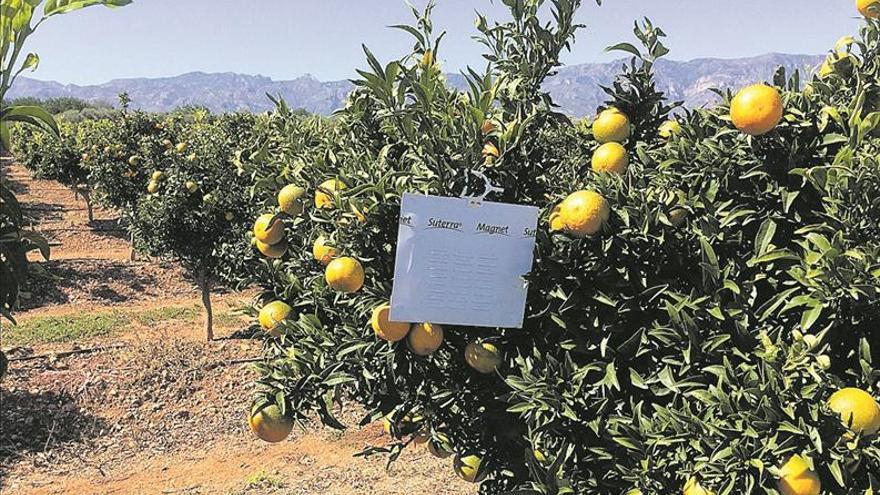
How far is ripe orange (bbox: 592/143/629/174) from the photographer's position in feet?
6.73

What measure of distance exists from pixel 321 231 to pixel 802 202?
137 cm

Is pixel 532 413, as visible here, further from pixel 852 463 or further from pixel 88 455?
pixel 88 455

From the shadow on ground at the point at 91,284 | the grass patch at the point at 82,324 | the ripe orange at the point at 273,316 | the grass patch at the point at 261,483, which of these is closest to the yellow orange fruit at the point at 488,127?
the ripe orange at the point at 273,316

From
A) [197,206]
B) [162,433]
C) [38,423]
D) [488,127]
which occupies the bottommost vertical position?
[162,433]

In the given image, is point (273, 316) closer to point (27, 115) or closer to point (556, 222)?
point (556, 222)

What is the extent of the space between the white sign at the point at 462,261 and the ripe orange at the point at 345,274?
120 millimetres

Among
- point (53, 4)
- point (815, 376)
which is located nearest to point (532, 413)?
point (815, 376)

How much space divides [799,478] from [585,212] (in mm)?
769

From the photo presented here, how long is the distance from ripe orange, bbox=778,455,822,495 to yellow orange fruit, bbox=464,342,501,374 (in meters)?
0.81

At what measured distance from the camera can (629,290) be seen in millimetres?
1872

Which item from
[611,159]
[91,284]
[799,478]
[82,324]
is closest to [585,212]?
[611,159]

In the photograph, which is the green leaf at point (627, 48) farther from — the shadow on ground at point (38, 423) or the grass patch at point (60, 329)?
the grass patch at point (60, 329)

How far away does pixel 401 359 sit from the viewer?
1.99 metres

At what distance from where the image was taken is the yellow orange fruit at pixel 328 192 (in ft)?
6.24
